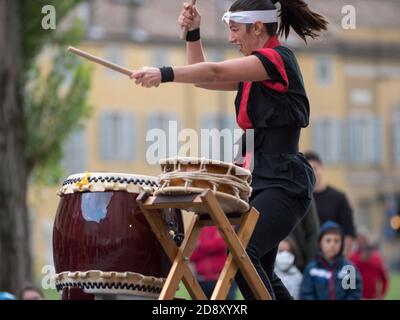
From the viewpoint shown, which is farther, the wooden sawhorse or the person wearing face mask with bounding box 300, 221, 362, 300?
the person wearing face mask with bounding box 300, 221, 362, 300

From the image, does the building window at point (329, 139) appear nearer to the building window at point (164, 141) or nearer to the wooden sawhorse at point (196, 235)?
the building window at point (164, 141)

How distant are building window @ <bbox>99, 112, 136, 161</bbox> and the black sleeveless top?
5122cm

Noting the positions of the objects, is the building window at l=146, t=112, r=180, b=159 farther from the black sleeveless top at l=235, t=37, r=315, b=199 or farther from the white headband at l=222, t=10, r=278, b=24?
the white headband at l=222, t=10, r=278, b=24

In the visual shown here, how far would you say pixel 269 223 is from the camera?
6215 mm

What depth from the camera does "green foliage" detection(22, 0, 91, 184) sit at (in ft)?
69.1

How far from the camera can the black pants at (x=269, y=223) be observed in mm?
6203

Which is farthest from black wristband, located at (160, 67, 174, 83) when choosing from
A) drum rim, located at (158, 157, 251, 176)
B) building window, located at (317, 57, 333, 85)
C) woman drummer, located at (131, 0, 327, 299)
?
building window, located at (317, 57, 333, 85)

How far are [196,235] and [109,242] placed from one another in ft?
1.86

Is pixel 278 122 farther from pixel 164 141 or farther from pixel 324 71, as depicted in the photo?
pixel 324 71

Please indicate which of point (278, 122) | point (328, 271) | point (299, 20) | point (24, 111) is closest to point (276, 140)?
point (278, 122)

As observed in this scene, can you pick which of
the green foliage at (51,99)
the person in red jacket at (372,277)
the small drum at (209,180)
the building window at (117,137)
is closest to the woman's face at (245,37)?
the small drum at (209,180)

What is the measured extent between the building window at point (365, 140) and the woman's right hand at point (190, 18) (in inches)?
2278

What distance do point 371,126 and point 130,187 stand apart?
5943 cm

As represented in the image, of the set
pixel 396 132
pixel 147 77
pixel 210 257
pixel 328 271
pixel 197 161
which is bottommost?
pixel 396 132
